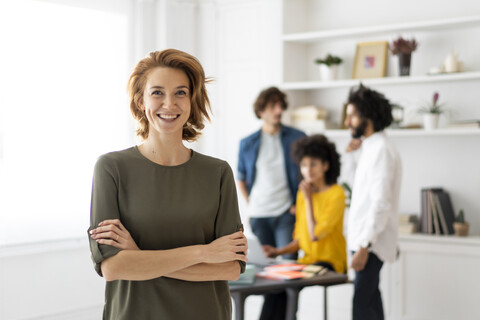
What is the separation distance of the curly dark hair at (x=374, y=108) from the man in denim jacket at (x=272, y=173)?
79cm

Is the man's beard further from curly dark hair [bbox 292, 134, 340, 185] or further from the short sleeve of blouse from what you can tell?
the short sleeve of blouse

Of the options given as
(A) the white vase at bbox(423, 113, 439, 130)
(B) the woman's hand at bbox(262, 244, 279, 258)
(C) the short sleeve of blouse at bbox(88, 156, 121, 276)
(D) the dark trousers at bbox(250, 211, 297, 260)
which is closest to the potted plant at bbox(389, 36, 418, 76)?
(A) the white vase at bbox(423, 113, 439, 130)

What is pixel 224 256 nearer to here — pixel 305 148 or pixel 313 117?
pixel 305 148

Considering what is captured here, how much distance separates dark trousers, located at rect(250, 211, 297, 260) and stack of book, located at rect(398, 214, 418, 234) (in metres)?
0.83

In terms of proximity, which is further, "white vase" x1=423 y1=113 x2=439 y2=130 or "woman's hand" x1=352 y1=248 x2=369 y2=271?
"white vase" x1=423 y1=113 x2=439 y2=130

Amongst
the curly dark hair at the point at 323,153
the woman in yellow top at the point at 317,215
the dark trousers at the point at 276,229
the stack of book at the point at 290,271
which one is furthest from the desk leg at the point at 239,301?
the dark trousers at the point at 276,229

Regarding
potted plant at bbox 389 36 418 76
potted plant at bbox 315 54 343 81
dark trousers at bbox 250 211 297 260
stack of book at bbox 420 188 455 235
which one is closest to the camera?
dark trousers at bbox 250 211 297 260

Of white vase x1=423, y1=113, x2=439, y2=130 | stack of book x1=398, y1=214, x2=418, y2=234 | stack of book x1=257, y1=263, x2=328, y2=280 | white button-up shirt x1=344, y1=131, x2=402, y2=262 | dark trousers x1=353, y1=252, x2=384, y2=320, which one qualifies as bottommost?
dark trousers x1=353, y1=252, x2=384, y2=320

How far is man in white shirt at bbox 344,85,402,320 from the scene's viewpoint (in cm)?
327

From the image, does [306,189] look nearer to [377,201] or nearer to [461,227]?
[377,201]

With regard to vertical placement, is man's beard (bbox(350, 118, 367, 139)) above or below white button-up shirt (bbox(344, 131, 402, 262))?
above

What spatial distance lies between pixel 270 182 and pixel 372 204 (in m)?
1.04

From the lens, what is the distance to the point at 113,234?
1.50 meters

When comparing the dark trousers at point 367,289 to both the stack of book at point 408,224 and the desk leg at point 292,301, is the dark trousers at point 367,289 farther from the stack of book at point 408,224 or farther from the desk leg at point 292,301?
the stack of book at point 408,224
